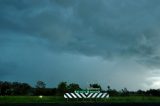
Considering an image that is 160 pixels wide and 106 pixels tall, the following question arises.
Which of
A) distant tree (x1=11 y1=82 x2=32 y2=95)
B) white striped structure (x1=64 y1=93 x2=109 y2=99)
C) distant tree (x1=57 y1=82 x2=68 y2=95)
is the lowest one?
white striped structure (x1=64 y1=93 x2=109 y2=99)

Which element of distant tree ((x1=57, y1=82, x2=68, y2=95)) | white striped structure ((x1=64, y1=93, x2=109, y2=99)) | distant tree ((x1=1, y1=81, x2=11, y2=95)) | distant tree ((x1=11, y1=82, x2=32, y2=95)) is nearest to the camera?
white striped structure ((x1=64, y1=93, x2=109, y2=99))

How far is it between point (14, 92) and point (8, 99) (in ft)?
74.6

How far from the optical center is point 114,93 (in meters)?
50.6

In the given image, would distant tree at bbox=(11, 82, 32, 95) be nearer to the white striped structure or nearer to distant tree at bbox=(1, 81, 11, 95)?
distant tree at bbox=(1, 81, 11, 95)

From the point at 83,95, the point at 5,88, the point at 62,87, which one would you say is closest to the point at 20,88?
the point at 5,88

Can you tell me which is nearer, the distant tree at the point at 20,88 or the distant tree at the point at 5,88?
the distant tree at the point at 5,88

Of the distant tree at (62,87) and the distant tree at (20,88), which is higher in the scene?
the distant tree at (20,88)

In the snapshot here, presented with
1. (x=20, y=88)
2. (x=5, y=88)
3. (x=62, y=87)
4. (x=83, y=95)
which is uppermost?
(x=20, y=88)

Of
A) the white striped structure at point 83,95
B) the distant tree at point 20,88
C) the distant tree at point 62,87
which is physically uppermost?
the distant tree at point 20,88

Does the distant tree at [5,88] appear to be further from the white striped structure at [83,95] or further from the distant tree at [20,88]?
the white striped structure at [83,95]

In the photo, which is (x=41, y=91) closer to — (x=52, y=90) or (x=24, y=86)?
(x=52, y=90)

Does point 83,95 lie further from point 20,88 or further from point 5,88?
point 20,88

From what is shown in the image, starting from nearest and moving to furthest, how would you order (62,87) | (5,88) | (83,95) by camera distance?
1. (83,95)
2. (62,87)
3. (5,88)

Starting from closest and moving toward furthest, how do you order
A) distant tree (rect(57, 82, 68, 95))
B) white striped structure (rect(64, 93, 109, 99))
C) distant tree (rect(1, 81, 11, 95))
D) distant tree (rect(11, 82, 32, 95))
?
white striped structure (rect(64, 93, 109, 99)) < distant tree (rect(57, 82, 68, 95)) < distant tree (rect(1, 81, 11, 95)) < distant tree (rect(11, 82, 32, 95))
